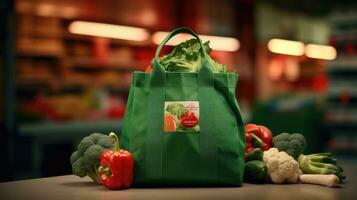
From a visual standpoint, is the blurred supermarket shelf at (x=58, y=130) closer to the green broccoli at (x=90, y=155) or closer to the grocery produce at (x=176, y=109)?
the green broccoli at (x=90, y=155)

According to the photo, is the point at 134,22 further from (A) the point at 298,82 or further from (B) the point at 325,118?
(A) the point at 298,82

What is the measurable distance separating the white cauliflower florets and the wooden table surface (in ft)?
0.13

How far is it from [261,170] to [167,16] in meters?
8.51

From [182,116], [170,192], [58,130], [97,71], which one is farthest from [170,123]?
[97,71]

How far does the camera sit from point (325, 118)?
8.27m

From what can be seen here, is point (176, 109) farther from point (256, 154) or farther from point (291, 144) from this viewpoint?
point (291, 144)

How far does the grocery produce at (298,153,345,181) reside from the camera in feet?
6.28

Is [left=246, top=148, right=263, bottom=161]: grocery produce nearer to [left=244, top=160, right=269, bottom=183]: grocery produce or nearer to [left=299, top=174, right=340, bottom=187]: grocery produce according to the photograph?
[left=244, top=160, right=269, bottom=183]: grocery produce

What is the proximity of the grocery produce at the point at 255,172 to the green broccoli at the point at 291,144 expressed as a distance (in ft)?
0.44

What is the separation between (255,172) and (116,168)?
47 cm

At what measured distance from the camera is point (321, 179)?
1.86 meters

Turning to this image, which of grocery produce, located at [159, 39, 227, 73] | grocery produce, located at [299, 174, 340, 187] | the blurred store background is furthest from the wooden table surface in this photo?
the blurred store background

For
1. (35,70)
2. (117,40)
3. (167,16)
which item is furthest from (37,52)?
(167,16)

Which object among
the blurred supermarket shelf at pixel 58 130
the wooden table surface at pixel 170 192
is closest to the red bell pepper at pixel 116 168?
the wooden table surface at pixel 170 192
